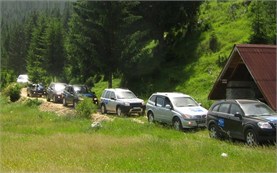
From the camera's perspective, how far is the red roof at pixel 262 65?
18.9 metres

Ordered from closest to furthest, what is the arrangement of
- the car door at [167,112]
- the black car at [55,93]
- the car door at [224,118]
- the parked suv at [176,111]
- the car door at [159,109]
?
the car door at [224,118], the parked suv at [176,111], the car door at [167,112], the car door at [159,109], the black car at [55,93]

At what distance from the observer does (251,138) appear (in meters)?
14.9

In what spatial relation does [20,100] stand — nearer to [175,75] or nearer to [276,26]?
[175,75]

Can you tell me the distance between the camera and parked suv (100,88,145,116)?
2622cm

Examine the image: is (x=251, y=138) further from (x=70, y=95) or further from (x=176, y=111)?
(x=70, y=95)

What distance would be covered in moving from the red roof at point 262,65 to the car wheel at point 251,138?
3.87m

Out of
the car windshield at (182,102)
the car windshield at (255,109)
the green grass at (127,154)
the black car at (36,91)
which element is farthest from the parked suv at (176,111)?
the black car at (36,91)

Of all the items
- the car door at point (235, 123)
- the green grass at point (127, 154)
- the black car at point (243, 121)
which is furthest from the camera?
the car door at point (235, 123)

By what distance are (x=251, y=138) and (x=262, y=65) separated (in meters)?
6.07

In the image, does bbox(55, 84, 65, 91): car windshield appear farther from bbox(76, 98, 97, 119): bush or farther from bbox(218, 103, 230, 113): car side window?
bbox(218, 103, 230, 113): car side window

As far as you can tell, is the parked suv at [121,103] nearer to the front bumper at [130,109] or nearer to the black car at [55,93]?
the front bumper at [130,109]

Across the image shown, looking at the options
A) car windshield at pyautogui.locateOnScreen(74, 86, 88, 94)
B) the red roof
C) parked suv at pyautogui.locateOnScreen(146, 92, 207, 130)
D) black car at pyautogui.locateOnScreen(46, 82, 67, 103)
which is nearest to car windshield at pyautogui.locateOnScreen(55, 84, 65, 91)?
black car at pyautogui.locateOnScreen(46, 82, 67, 103)

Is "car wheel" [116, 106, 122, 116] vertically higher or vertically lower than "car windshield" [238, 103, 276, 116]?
lower

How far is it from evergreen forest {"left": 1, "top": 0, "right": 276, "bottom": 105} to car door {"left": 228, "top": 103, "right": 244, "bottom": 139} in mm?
14521
